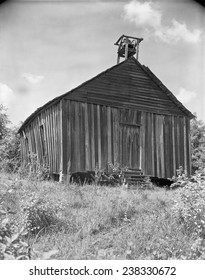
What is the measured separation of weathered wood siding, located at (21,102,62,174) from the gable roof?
372 millimetres

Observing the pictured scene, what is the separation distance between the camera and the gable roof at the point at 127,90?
12.7m

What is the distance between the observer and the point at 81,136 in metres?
12.5

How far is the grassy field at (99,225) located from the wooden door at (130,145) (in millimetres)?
5043

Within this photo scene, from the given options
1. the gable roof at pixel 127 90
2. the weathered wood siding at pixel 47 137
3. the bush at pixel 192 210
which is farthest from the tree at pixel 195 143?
the bush at pixel 192 210

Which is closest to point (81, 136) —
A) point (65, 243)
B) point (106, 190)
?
point (106, 190)

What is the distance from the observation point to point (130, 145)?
43.3 ft

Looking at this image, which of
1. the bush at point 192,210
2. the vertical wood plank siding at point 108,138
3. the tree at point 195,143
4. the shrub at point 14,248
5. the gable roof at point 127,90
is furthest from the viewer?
the tree at point 195,143

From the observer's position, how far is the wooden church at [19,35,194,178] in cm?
1238

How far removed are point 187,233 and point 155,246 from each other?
78 cm

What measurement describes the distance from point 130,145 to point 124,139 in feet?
1.07

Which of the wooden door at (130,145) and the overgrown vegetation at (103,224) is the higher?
the wooden door at (130,145)

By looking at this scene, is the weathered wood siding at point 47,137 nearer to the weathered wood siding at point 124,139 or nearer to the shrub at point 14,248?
the weathered wood siding at point 124,139

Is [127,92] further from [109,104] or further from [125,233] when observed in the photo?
[125,233]

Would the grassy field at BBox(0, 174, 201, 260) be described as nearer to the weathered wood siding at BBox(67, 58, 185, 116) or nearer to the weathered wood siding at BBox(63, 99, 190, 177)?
the weathered wood siding at BBox(63, 99, 190, 177)
